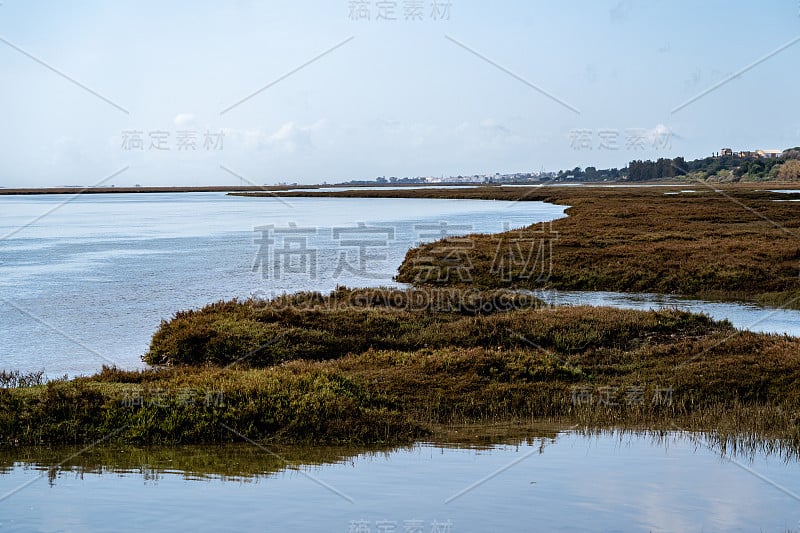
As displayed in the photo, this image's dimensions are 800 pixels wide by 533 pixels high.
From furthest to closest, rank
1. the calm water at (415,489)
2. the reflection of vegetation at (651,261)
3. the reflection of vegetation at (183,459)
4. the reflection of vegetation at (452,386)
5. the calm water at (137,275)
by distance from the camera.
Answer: the reflection of vegetation at (651,261) → the calm water at (137,275) → the reflection of vegetation at (452,386) → the reflection of vegetation at (183,459) → the calm water at (415,489)

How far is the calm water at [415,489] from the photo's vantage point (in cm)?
1028

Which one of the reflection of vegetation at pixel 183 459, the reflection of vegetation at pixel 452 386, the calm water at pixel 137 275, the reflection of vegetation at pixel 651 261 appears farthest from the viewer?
the reflection of vegetation at pixel 651 261

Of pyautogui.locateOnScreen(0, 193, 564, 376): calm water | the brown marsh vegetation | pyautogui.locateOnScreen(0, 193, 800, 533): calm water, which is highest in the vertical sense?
the brown marsh vegetation

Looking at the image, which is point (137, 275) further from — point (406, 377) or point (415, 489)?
point (415, 489)

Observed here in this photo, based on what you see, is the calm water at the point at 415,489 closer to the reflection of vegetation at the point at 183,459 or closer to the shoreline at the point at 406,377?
the reflection of vegetation at the point at 183,459

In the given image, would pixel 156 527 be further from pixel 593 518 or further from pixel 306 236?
pixel 306 236

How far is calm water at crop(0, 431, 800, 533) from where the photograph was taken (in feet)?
33.7

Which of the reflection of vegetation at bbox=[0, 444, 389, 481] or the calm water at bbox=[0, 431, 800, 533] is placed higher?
the calm water at bbox=[0, 431, 800, 533]

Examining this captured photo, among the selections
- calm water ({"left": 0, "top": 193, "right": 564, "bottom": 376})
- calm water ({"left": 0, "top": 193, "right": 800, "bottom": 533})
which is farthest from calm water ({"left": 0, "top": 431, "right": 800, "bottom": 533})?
calm water ({"left": 0, "top": 193, "right": 564, "bottom": 376})

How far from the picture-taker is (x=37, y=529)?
9961 millimetres

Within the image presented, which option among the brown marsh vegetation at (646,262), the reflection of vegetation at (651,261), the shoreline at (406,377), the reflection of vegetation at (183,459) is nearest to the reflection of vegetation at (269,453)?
the reflection of vegetation at (183,459)

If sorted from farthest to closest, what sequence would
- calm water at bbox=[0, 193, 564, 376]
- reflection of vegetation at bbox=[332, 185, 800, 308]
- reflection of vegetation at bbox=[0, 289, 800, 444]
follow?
reflection of vegetation at bbox=[332, 185, 800, 308] → calm water at bbox=[0, 193, 564, 376] → reflection of vegetation at bbox=[0, 289, 800, 444]

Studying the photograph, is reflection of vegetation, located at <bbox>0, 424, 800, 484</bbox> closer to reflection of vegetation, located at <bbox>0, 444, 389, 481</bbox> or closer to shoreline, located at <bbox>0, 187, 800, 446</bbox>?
reflection of vegetation, located at <bbox>0, 444, 389, 481</bbox>

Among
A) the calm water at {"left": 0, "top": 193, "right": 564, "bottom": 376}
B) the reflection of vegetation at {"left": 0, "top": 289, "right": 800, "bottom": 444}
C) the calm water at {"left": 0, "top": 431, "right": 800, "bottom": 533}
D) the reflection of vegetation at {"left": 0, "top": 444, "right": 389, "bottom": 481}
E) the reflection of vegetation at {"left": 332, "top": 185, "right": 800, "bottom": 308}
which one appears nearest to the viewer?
the calm water at {"left": 0, "top": 431, "right": 800, "bottom": 533}
